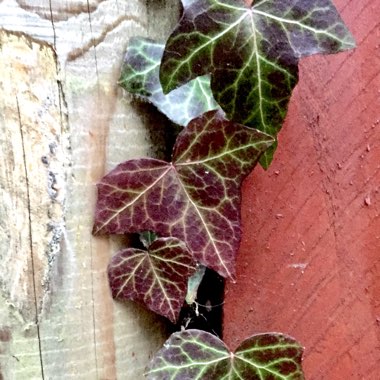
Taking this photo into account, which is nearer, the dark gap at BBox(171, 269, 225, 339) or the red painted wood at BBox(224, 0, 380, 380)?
the red painted wood at BBox(224, 0, 380, 380)

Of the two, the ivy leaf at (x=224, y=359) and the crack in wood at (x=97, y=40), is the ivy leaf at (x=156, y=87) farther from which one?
the ivy leaf at (x=224, y=359)

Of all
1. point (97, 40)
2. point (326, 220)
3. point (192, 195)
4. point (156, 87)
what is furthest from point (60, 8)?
point (326, 220)

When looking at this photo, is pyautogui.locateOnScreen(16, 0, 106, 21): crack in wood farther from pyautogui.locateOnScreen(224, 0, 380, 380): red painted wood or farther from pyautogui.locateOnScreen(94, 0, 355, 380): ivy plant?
pyautogui.locateOnScreen(224, 0, 380, 380): red painted wood

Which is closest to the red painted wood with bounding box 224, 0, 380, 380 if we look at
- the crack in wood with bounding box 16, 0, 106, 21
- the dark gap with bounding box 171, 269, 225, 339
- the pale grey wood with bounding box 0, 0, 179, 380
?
the dark gap with bounding box 171, 269, 225, 339

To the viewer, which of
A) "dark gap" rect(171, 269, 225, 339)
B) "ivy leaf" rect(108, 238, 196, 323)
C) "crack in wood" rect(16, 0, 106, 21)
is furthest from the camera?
"dark gap" rect(171, 269, 225, 339)

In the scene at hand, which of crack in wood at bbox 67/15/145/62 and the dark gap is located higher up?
crack in wood at bbox 67/15/145/62

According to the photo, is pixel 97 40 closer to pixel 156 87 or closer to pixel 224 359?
pixel 156 87

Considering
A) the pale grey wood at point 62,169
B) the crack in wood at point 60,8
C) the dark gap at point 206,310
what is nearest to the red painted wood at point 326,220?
the dark gap at point 206,310

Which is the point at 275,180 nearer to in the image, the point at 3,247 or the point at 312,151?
the point at 312,151
